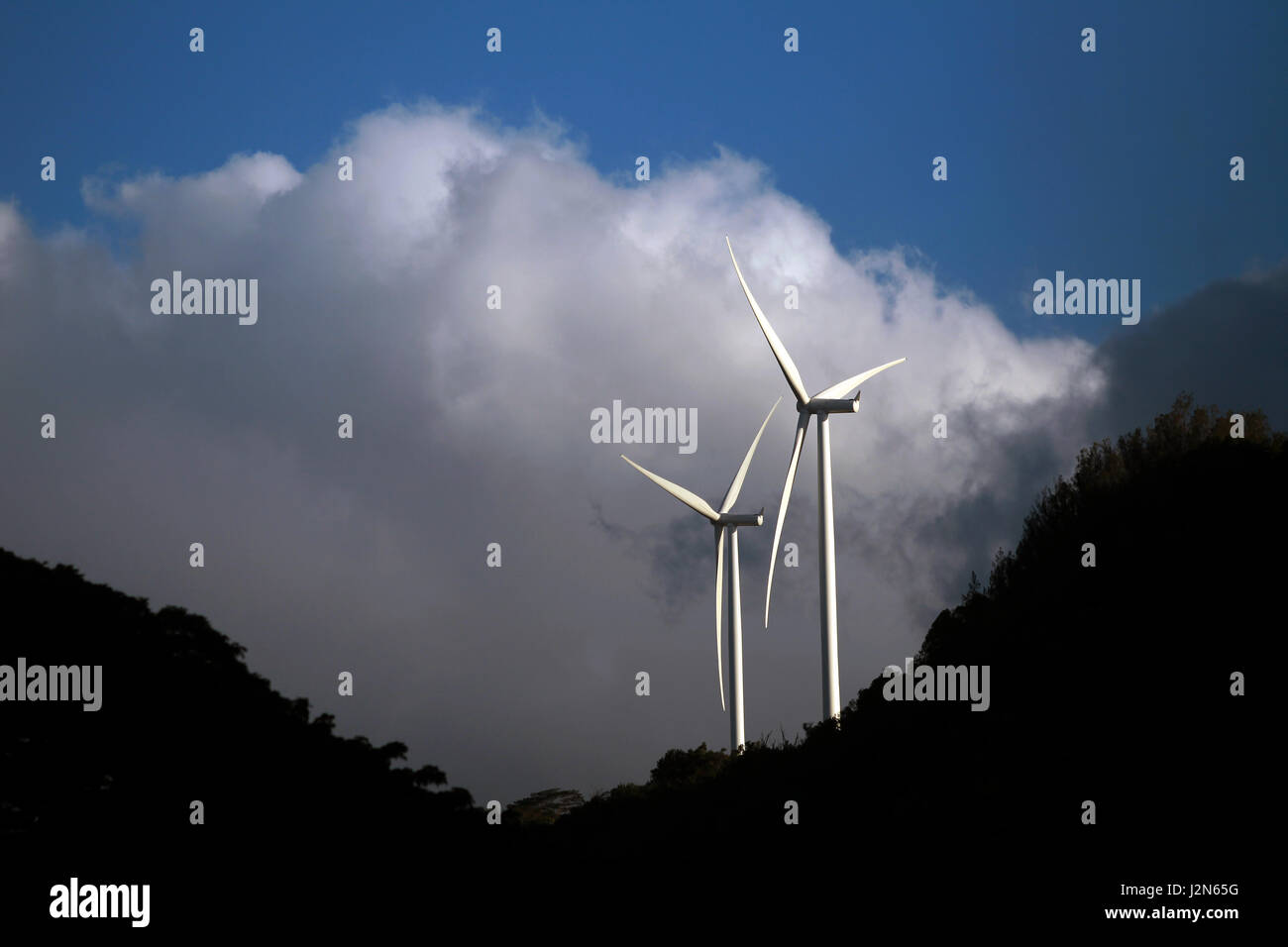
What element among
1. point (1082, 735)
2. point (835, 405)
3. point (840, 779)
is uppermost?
point (835, 405)

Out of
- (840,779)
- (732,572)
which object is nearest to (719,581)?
(732,572)

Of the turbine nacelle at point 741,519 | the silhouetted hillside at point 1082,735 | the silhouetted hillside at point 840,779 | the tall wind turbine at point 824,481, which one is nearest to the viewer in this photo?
the silhouetted hillside at point 840,779

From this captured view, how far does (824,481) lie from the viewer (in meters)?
56.8

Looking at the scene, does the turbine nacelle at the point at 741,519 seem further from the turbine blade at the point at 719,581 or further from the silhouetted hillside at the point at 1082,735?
the silhouetted hillside at the point at 1082,735

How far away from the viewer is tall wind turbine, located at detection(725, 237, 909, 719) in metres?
55.2

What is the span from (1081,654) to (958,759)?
Answer: 18.2 feet

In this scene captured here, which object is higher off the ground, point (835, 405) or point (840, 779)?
point (835, 405)

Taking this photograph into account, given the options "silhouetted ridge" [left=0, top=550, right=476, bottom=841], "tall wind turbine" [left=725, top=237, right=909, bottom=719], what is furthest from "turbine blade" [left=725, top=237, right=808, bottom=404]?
"silhouetted ridge" [left=0, top=550, right=476, bottom=841]

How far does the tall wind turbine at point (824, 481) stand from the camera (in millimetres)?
55250

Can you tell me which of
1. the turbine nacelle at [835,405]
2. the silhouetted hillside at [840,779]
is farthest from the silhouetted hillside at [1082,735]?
the turbine nacelle at [835,405]

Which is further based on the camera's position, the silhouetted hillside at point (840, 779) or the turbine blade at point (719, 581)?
the turbine blade at point (719, 581)

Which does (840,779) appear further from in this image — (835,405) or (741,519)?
(741,519)

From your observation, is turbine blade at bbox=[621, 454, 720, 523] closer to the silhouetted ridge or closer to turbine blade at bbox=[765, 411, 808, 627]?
turbine blade at bbox=[765, 411, 808, 627]
